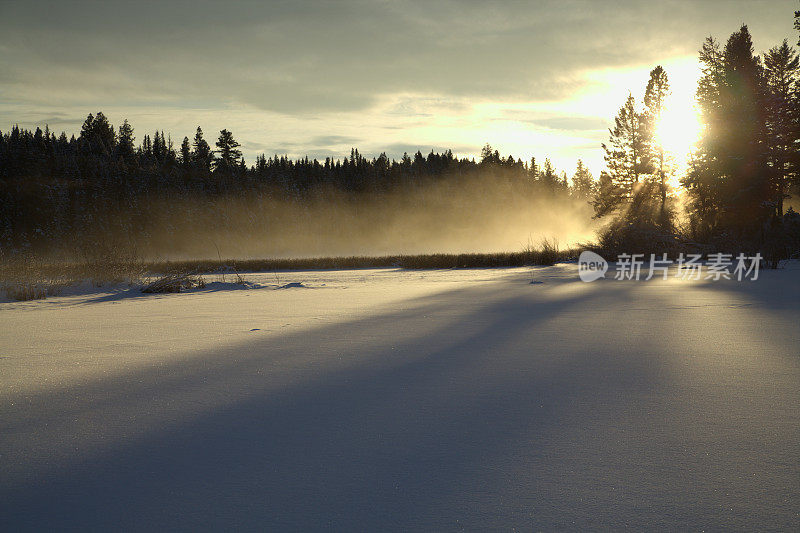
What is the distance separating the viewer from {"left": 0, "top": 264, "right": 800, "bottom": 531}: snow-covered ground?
1.56 meters

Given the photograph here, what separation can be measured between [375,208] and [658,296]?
8244 cm

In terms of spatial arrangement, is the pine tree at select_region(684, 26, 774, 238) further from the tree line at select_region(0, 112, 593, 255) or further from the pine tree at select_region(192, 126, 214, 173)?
the pine tree at select_region(192, 126, 214, 173)

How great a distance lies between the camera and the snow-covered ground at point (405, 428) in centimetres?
156

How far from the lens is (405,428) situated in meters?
2.22

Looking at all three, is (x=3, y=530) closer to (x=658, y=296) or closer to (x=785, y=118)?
(x=658, y=296)

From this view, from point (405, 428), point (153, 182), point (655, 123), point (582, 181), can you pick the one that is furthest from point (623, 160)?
point (582, 181)

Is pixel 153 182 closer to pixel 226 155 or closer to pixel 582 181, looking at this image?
pixel 226 155

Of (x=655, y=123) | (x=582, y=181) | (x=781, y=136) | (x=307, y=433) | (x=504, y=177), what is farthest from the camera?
(x=582, y=181)

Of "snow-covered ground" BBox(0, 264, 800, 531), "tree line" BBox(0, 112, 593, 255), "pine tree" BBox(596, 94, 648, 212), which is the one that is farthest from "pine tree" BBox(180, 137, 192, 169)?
"snow-covered ground" BBox(0, 264, 800, 531)

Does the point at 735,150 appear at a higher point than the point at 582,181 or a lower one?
lower

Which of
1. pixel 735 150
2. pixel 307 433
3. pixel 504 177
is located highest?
pixel 504 177

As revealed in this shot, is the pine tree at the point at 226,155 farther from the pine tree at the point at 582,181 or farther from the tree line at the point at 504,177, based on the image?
the pine tree at the point at 582,181

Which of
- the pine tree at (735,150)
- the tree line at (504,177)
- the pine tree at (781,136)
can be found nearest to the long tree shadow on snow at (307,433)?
the tree line at (504,177)

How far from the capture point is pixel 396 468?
1819 millimetres
